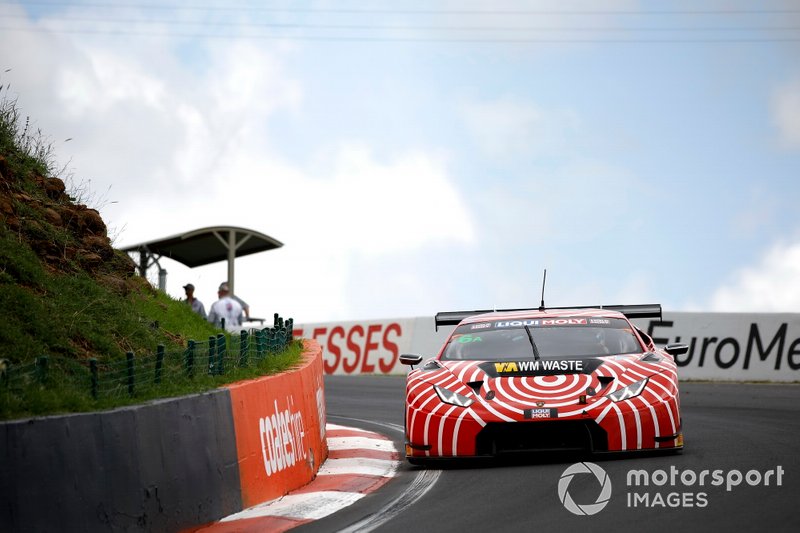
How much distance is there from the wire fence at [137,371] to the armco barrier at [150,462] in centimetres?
33

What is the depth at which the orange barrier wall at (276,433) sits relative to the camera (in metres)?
8.01

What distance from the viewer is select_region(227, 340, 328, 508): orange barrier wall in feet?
26.3

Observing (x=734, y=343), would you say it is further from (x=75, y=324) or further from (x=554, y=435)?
(x=75, y=324)

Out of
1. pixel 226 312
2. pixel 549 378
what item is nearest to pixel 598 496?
pixel 549 378

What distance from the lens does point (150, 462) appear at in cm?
663

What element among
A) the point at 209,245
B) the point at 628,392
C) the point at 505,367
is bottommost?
the point at 628,392

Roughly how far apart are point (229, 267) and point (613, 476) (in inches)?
678

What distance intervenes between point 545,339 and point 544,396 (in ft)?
3.91

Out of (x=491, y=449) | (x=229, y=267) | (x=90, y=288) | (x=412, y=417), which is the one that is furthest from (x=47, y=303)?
(x=229, y=267)

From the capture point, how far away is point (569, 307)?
39.4 ft

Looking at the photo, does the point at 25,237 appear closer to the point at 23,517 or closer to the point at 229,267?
the point at 23,517

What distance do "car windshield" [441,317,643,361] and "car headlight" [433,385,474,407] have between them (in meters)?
0.69

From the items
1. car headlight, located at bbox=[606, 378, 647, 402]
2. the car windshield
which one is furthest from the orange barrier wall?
car headlight, located at bbox=[606, 378, 647, 402]

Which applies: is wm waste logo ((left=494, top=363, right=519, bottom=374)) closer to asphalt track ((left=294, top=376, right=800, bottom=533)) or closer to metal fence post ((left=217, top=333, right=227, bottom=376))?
asphalt track ((left=294, top=376, right=800, bottom=533))
